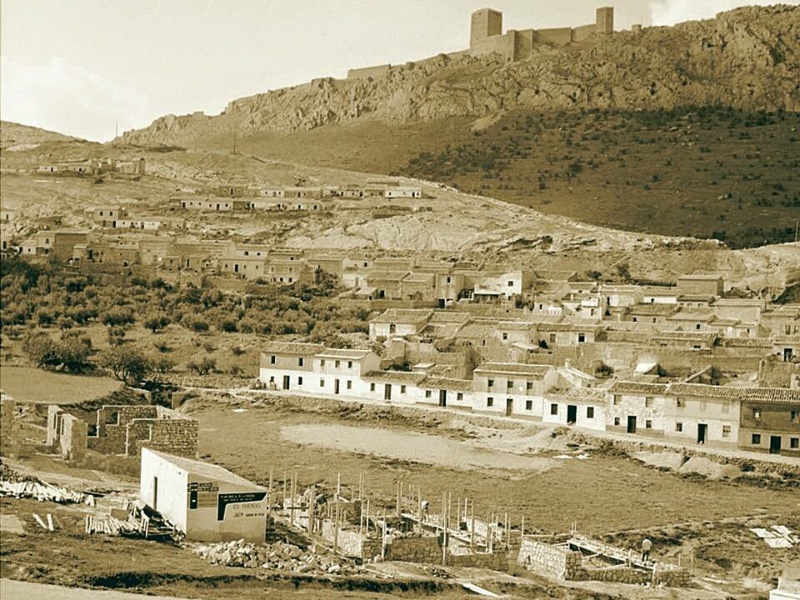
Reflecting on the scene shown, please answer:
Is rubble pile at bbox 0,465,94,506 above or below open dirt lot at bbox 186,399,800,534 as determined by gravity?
above

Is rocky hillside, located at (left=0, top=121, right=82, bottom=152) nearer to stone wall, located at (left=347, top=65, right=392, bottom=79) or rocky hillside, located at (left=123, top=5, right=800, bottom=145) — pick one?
rocky hillside, located at (left=123, top=5, right=800, bottom=145)

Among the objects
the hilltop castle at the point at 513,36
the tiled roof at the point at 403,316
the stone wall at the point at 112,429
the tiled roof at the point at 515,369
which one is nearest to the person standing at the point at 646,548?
the stone wall at the point at 112,429

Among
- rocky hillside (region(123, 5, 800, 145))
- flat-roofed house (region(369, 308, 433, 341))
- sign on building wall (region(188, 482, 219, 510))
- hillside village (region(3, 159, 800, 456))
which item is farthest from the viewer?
flat-roofed house (region(369, 308, 433, 341))

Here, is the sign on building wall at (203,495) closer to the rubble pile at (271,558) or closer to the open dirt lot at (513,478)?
the rubble pile at (271,558)

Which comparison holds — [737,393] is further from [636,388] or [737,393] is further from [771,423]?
[636,388]

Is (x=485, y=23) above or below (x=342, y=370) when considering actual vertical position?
above

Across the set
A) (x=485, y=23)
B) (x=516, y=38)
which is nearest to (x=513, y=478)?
(x=485, y=23)

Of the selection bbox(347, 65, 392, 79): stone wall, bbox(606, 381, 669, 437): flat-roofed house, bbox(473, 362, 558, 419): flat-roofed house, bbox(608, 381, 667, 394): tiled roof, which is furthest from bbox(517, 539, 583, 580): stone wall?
bbox(347, 65, 392, 79): stone wall
